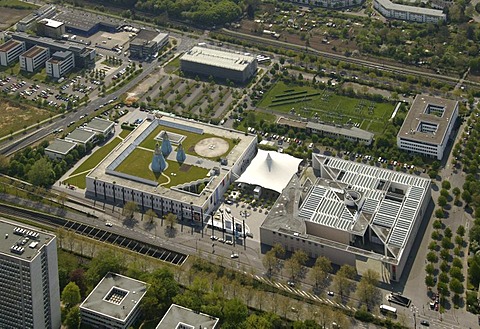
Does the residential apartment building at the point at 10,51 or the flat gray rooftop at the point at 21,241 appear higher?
the flat gray rooftop at the point at 21,241

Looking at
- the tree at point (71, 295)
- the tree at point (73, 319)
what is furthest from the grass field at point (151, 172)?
the tree at point (73, 319)

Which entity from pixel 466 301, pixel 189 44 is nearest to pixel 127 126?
pixel 189 44

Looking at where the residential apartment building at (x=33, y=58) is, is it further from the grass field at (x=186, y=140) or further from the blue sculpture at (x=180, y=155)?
the blue sculpture at (x=180, y=155)

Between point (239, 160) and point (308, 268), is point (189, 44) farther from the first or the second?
point (308, 268)

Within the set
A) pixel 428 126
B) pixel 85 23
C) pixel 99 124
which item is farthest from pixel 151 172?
pixel 85 23

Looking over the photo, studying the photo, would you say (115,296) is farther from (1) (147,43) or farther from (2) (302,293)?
(1) (147,43)

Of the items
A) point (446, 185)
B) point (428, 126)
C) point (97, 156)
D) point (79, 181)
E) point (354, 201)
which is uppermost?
point (354, 201)
